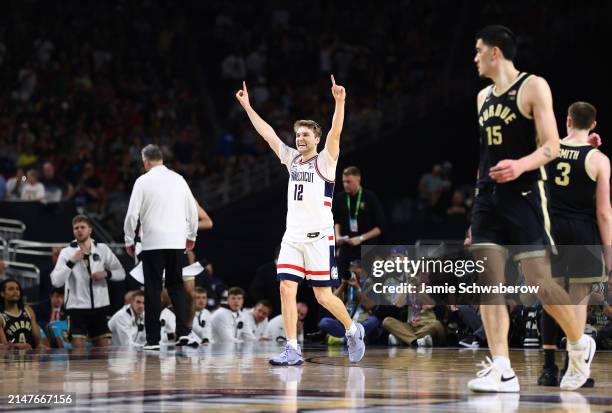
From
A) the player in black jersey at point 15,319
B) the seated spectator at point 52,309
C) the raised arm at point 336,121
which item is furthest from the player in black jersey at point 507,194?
the seated spectator at point 52,309

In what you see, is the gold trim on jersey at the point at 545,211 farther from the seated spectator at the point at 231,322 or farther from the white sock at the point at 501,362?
the seated spectator at the point at 231,322

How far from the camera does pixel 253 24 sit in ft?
91.5

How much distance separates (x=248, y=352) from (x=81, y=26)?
15.4 metres

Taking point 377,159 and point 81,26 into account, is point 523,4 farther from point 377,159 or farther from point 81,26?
point 81,26

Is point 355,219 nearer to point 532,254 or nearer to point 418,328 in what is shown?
point 418,328

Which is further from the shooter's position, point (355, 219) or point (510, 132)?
point (355, 219)

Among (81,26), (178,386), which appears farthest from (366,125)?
(178,386)

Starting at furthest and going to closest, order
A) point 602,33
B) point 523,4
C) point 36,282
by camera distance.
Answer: point 523,4 < point 602,33 < point 36,282

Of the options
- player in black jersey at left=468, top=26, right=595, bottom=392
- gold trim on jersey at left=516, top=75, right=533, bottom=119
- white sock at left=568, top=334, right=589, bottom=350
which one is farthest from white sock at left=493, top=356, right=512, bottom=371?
gold trim on jersey at left=516, top=75, right=533, bottom=119

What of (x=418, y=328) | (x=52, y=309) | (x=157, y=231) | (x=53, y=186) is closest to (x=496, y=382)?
(x=157, y=231)

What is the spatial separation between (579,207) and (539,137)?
1.31 metres

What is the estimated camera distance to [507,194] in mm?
7539

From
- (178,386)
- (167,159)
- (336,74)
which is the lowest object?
(178,386)

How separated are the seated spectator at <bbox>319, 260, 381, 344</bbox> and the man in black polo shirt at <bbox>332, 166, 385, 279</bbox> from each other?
0.14 meters
